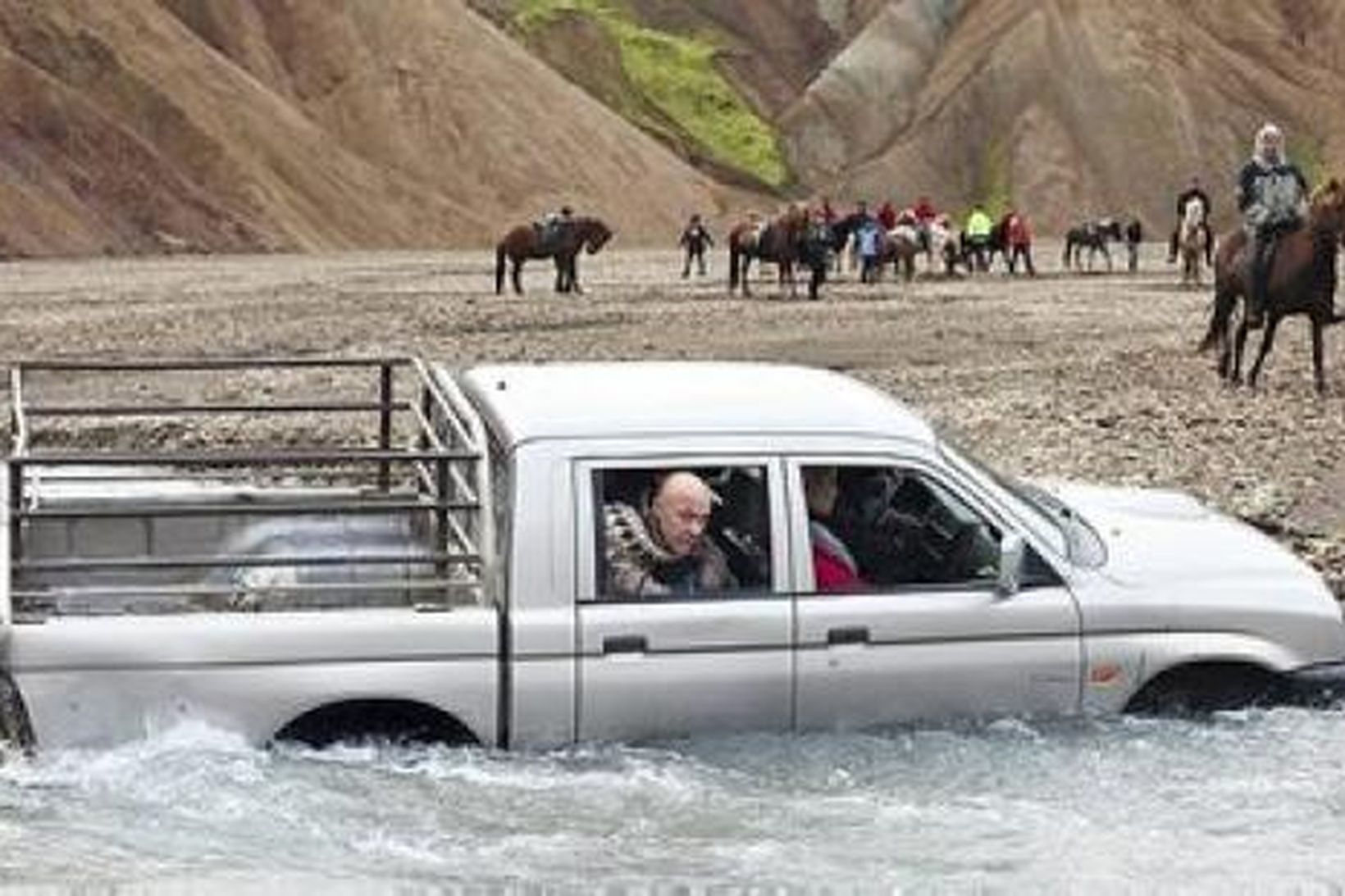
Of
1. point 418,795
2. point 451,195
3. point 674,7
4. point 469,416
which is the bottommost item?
point 418,795

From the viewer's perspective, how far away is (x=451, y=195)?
68875mm

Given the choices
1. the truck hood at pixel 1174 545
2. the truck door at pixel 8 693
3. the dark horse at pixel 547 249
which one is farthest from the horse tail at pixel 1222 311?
the dark horse at pixel 547 249

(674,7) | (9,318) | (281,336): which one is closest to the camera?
(281,336)

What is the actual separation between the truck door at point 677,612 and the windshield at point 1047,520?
2.61ft

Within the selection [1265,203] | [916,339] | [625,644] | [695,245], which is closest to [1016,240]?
[695,245]

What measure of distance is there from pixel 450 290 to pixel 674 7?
187ft

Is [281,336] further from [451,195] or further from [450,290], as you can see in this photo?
[451,195]

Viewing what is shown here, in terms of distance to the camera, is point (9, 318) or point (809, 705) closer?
point (809, 705)

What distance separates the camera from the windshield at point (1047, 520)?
913 centimetres

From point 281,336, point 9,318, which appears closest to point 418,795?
point 281,336

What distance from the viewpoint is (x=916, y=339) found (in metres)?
29.2

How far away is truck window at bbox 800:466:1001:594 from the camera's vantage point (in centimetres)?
902

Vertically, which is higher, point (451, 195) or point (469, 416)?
point (451, 195)

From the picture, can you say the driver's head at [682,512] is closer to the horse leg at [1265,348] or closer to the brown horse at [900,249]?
the horse leg at [1265,348]
